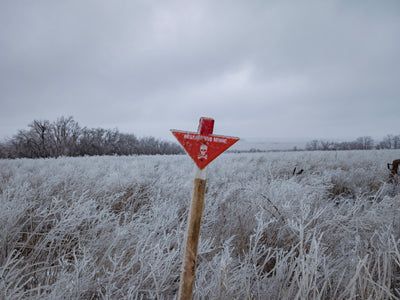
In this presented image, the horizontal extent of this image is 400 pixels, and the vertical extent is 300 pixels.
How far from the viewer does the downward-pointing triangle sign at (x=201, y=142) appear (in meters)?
1.33

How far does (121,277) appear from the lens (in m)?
1.80

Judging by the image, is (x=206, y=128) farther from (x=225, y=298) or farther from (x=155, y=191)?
(x=155, y=191)

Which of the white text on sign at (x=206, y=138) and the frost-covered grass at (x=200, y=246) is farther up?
the white text on sign at (x=206, y=138)

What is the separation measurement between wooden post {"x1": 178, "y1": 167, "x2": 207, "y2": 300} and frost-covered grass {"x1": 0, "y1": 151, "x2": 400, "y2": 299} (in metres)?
0.28

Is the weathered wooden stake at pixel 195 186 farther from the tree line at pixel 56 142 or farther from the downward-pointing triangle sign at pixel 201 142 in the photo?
the tree line at pixel 56 142

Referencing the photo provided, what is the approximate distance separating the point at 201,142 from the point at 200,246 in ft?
4.98

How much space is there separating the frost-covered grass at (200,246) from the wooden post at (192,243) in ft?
0.93

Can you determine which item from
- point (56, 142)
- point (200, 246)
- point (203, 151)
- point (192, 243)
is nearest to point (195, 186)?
point (203, 151)

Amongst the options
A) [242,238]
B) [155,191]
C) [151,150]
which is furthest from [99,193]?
[151,150]

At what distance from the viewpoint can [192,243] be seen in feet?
4.36

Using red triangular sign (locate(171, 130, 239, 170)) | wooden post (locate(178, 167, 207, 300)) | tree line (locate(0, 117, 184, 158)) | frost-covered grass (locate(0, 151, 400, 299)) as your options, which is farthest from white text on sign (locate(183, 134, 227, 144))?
tree line (locate(0, 117, 184, 158))

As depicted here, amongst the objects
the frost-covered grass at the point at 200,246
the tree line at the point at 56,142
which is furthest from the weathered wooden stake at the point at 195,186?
the tree line at the point at 56,142

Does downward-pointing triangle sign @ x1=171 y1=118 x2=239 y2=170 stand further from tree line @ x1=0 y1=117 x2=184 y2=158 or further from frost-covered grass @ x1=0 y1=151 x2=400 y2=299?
tree line @ x1=0 y1=117 x2=184 y2=158

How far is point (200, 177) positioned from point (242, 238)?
182 centimetres
